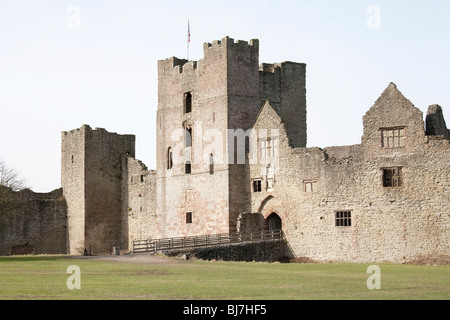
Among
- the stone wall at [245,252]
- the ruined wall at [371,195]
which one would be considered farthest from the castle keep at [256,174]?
the stone wall at [245,252]

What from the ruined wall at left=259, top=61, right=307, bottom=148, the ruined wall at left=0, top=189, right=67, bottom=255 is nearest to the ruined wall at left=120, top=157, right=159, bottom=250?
the ruined wall at left=0, top=189, right=67, bottom=255

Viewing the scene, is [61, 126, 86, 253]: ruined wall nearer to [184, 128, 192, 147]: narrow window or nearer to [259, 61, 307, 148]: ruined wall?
[184, 128, 192, 147]: narrow window

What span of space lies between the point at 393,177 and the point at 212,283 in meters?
16.5

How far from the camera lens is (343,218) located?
122 ft

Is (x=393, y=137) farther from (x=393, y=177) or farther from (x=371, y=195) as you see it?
(x=371, y=195)

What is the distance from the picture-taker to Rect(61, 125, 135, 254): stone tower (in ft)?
168

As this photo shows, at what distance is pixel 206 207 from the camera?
143 feet

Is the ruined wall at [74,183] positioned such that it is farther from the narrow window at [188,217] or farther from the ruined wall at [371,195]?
the ruined wall at [371,195]

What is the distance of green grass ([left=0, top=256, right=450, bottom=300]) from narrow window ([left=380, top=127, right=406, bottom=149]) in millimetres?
7541

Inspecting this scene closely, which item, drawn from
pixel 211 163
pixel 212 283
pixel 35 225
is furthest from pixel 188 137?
pixel 212 283
